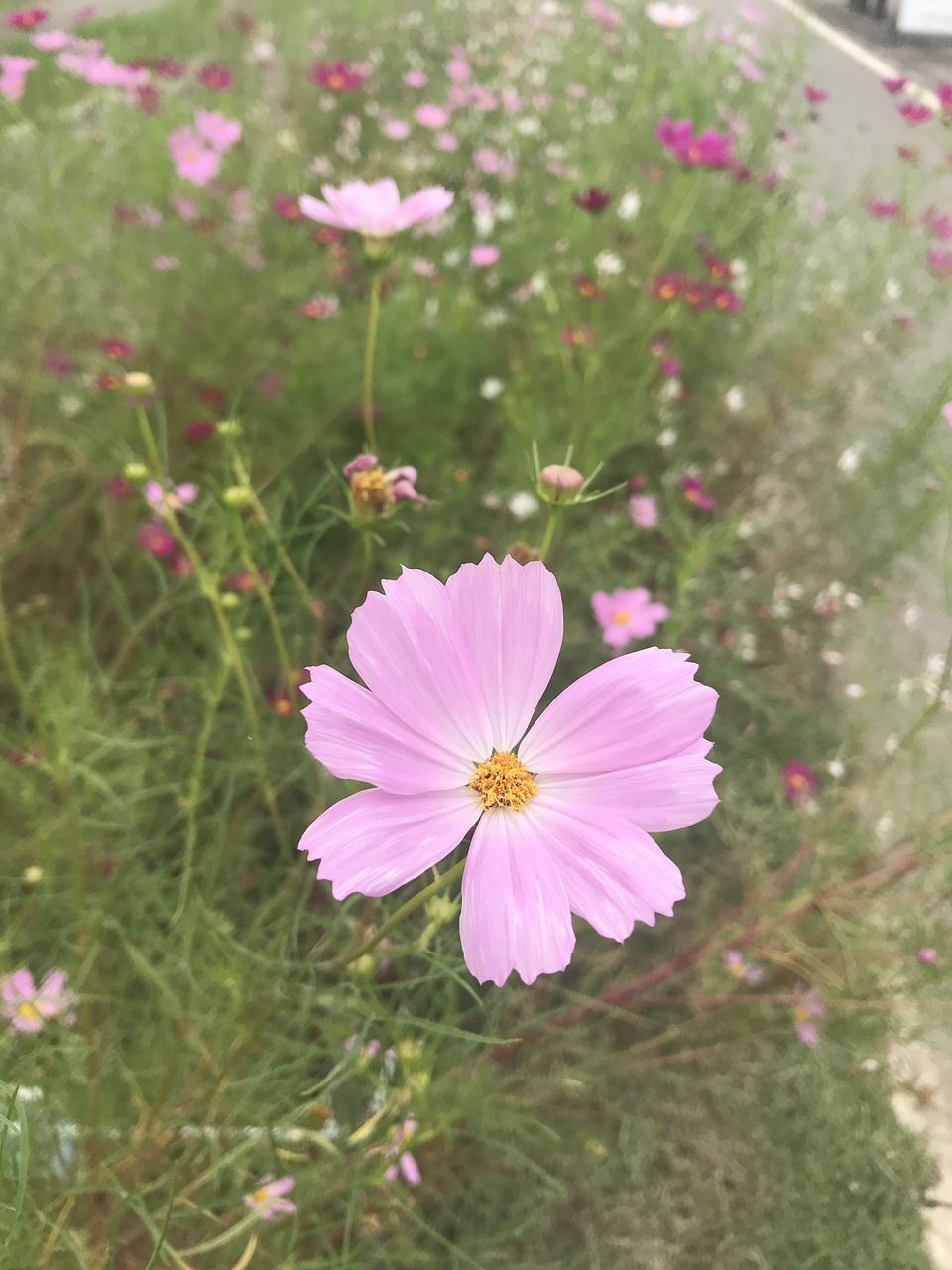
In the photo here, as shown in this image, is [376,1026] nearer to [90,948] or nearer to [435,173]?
[90,948]

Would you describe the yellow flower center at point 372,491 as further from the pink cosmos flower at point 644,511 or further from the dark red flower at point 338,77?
the dark red flower at point 338,77

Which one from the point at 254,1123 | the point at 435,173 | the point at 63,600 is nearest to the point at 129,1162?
the point at 254,1123

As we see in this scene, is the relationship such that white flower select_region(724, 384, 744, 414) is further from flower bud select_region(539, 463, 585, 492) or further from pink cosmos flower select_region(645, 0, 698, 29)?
flower bud select_region(539, 463, 585, 492)

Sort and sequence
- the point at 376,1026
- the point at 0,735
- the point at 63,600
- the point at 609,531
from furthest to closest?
1. the point at 609,531
2. the point at 63,600
3. the point at 0,735
4. the point at 376,1026

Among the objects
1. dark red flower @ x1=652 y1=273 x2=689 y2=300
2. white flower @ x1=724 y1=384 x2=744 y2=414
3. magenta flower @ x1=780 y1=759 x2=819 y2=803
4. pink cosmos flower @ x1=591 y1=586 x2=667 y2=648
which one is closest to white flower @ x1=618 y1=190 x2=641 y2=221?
dark red flower @ x1=652 y1=273 x2=689 y2=300

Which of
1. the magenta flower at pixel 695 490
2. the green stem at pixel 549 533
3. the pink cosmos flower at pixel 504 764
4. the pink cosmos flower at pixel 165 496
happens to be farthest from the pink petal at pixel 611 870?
the magenta flower at pixel 695 490

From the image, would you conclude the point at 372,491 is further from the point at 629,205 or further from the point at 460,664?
the point at 629,205
